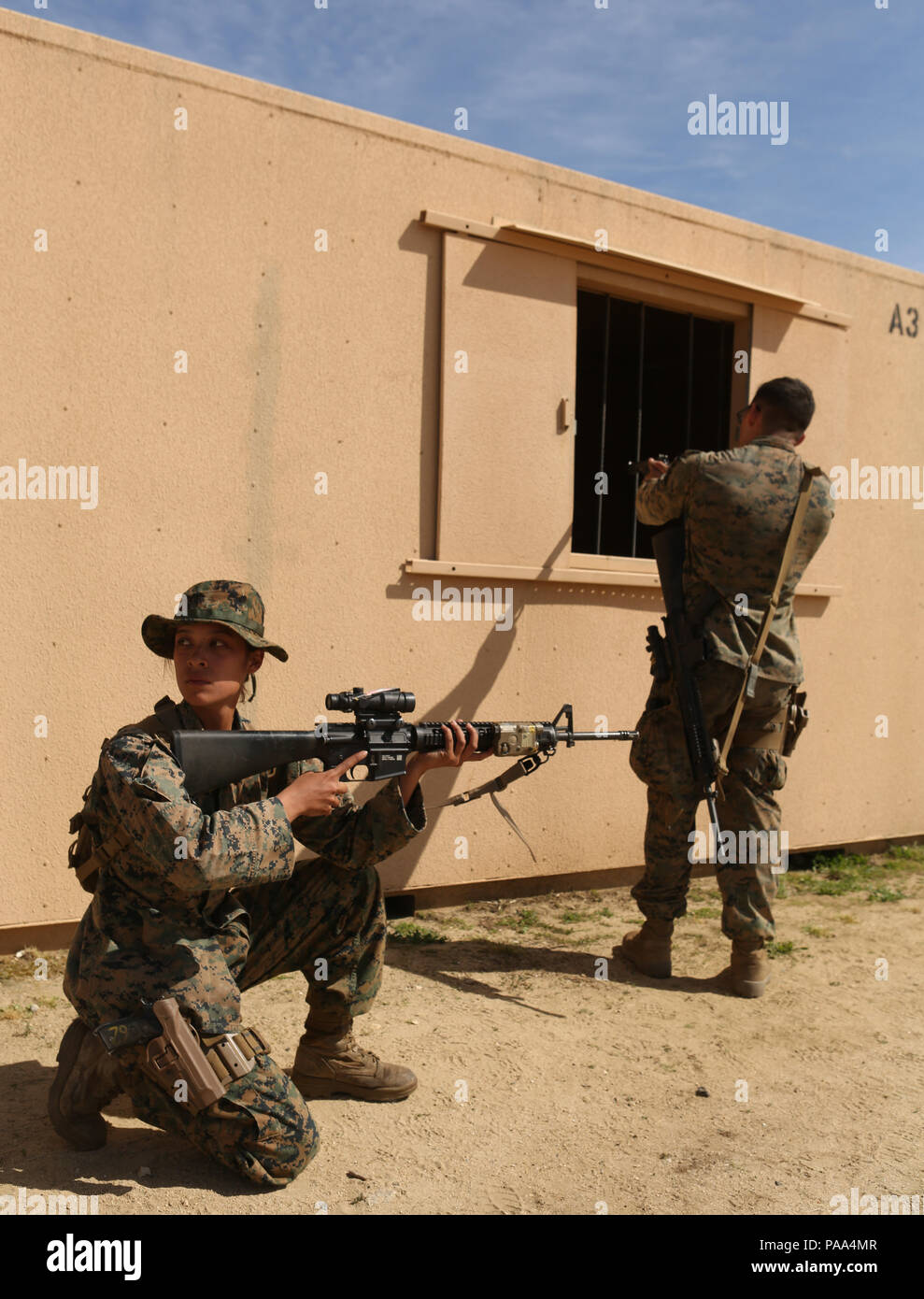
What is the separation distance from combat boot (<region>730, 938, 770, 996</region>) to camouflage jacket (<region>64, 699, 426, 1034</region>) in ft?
7.19

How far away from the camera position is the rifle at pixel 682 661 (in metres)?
4.06

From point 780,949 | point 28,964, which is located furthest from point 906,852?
point 28,964

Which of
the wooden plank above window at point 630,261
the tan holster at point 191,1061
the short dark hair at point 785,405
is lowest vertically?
the tan holster at point 191,1061

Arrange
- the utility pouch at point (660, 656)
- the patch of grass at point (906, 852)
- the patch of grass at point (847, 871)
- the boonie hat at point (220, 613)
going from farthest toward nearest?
the patch of grass at point (906, 852)
the patch of grass at point (847, 871)
the utility pouch at point (660, 656)
the boonie hat at point (220, 613)

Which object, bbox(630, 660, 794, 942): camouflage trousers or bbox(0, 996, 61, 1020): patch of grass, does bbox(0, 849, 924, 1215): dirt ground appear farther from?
bbox(630, 660, 794, 942): camouflage trousers

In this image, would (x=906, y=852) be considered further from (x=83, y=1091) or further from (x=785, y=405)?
(x=83, y=1091)

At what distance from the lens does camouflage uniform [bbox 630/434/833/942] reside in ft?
13.2

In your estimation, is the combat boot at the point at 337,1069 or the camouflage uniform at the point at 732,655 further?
the camouflage uniform at the point at 732,655

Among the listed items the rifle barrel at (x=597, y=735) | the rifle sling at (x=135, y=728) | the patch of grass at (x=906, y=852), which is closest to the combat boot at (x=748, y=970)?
the rifle barrel at (x=597, y=735)

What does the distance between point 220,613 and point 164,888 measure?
0.71 meters

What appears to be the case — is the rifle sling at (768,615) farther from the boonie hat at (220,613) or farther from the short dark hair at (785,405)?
the boonie hat at (220,613)

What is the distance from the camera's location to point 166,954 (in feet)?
8.59

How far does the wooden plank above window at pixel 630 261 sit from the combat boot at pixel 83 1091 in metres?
3.68
